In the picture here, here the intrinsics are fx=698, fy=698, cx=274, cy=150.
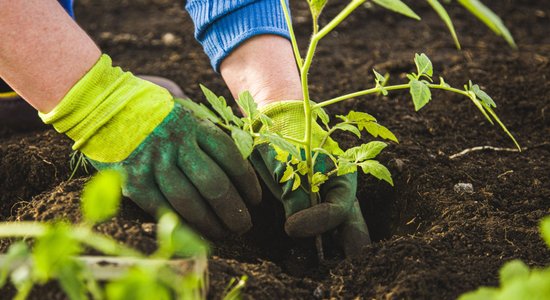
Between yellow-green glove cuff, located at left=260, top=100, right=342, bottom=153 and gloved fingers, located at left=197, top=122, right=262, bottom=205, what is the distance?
0.12 m

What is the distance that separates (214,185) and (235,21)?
20.9 inches

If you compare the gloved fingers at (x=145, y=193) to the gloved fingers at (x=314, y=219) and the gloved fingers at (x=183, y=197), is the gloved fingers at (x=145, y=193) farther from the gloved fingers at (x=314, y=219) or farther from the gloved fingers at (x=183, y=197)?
the gloved fingers at (x=314, y=219)

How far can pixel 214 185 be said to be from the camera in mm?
1658

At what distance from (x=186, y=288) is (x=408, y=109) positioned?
5.17ft

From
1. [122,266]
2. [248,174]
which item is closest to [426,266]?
[248,174]

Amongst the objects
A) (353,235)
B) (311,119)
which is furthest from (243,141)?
(353,235)

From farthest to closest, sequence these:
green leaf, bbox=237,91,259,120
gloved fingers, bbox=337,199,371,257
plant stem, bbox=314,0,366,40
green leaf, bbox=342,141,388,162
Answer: gloved fingers, bbox=337,199,371,257 < green leaf, bbox=342,141,388,162 < green leaf, bbox=237,91,259,120 < plant stem, bbox=314,0,366,40

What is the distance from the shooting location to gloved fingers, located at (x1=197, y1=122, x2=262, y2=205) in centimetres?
168

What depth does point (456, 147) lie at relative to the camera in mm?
2117

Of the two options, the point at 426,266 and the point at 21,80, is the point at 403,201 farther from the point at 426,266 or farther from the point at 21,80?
the point at 21,80

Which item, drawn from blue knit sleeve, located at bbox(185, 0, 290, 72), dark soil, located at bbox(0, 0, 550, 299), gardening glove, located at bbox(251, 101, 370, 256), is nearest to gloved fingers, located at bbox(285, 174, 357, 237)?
gardening glove, located at bbox(251, 101, 370, 256)

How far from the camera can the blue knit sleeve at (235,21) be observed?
193 centimetres

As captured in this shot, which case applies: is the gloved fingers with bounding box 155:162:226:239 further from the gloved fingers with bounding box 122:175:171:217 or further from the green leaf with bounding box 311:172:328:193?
the green leaf with bounding box 311:172:328:193

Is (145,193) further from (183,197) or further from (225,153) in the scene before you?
(225,153)
